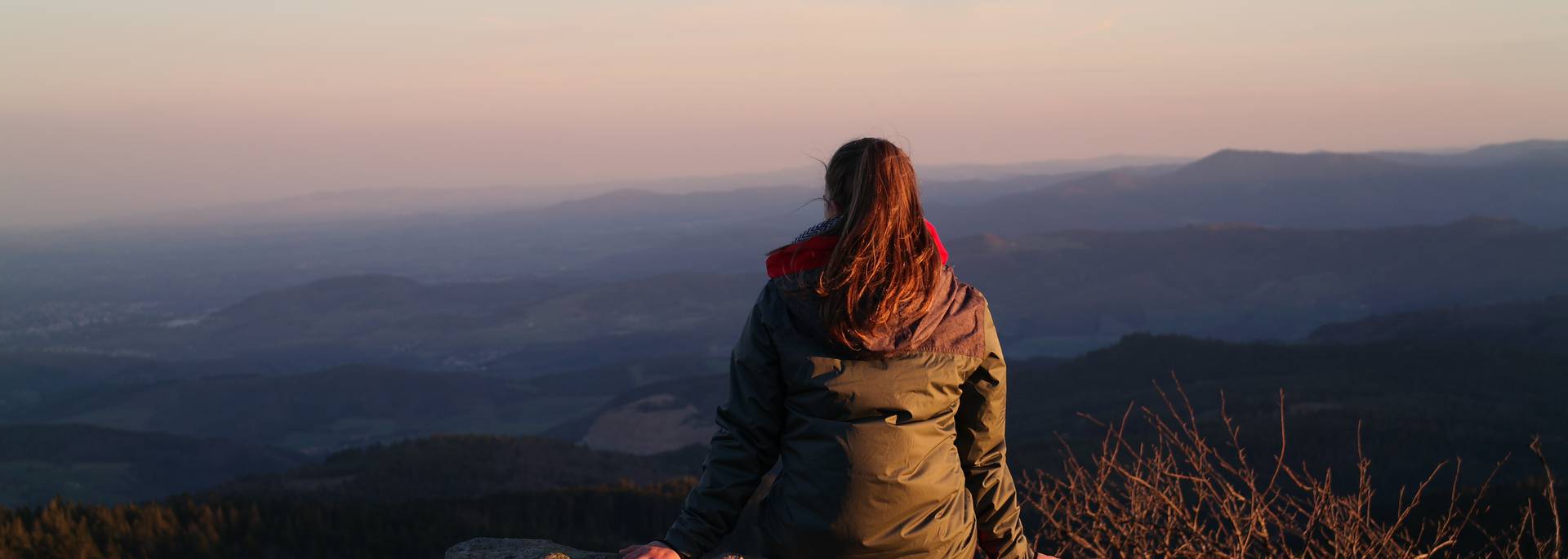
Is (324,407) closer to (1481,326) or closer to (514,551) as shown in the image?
(1481,326)

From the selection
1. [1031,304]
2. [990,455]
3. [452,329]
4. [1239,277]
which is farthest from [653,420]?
[1239,277]

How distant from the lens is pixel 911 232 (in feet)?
10.3

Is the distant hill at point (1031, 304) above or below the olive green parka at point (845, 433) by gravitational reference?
below

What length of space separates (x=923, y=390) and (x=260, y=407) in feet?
398

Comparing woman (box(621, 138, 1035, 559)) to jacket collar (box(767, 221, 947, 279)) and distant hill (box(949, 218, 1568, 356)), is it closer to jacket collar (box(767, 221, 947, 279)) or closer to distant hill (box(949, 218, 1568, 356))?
jacket collar (box(767, 221, 947, 279))

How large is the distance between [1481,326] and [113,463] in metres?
102

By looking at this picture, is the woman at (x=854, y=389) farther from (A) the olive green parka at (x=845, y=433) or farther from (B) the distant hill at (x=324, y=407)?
(B) the distant hill at (x=324, y=407)

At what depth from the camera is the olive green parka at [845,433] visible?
121 inches

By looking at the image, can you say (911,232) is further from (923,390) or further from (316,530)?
(316,530)

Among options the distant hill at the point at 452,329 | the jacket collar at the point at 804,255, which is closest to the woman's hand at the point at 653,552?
the jacket collar at the point at 804,255

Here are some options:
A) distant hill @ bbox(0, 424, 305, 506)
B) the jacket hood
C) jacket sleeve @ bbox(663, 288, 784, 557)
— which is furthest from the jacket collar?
distant hill @ bbox(0, 424, 305, 506)

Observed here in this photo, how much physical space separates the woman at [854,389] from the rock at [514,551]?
2.23 feet

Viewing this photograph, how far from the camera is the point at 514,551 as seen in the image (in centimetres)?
404

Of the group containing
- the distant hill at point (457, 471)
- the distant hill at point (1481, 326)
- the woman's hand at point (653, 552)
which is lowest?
the distant hill at point (1481, 326)
